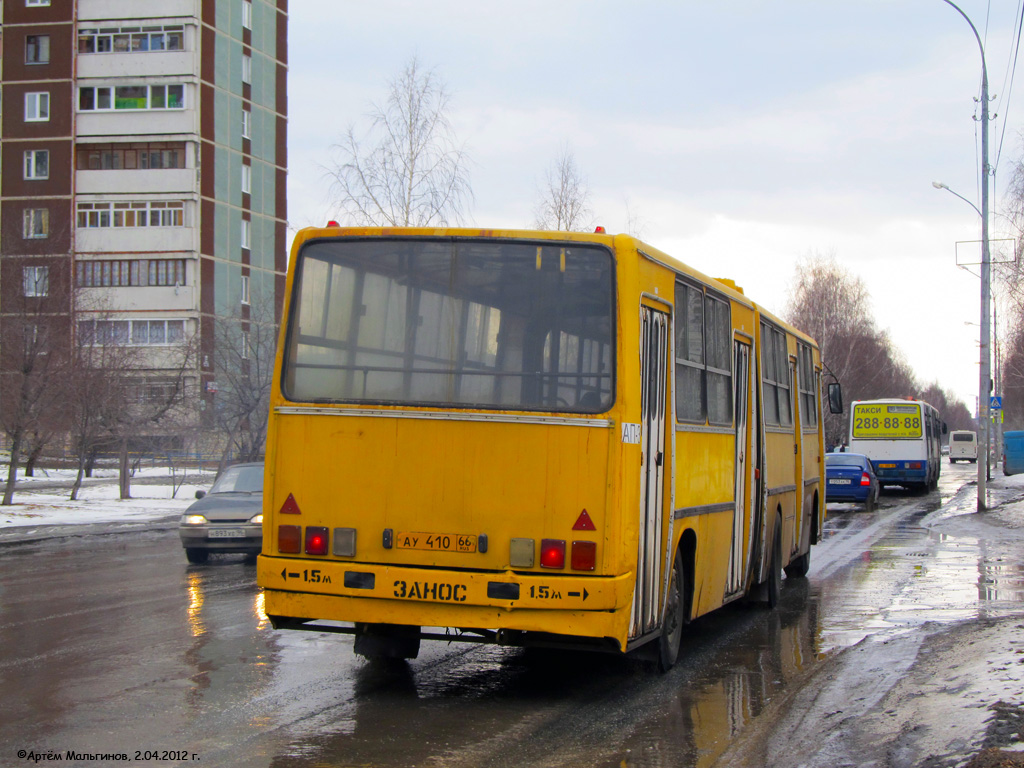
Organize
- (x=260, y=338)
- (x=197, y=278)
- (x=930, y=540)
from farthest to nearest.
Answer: (x=197, y=278) → (x=260, y=338) → (x=930, y=540)

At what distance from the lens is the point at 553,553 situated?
7.23m

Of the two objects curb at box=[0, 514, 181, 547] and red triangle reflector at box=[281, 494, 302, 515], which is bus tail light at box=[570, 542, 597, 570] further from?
curb at box=[0, 514, 181, 547]

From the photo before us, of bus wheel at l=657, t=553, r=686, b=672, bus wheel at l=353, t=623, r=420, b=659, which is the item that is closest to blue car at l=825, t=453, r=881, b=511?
bus wheel at l=657, t=553, r=686, b=672

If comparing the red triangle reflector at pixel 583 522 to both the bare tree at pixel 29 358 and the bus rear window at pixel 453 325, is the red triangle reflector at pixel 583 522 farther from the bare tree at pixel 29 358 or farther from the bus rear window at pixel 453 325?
the bare tree at pixel 29 358

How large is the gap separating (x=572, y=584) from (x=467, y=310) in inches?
73.8

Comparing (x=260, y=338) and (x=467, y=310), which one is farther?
(x=260, y=338)

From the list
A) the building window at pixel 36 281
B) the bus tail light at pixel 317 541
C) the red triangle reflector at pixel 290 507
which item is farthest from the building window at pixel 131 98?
the bus tail light at pixel 317 541

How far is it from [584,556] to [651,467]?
0.95 m

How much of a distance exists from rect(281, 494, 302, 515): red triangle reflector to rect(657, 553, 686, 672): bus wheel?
2.70 meters

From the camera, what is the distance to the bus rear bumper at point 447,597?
23.4 feet

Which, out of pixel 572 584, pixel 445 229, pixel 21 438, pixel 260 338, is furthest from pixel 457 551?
pixel 260 338

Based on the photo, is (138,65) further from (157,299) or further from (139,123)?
(157,299)

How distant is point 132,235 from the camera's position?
206 feet

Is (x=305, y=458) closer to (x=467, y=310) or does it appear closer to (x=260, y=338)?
(x=467, y=310)
